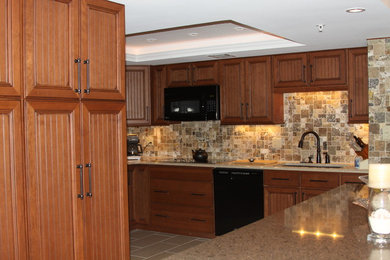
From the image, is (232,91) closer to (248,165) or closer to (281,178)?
(248,165)

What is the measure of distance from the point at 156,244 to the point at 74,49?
138 inches

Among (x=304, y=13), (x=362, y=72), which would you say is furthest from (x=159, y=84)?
(x=304, y=13)

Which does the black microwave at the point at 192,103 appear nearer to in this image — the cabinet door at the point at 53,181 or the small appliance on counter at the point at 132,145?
the small appliance on counter at the point at 132,145

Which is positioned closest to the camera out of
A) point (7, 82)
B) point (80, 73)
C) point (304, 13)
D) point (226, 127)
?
point (7, 82)

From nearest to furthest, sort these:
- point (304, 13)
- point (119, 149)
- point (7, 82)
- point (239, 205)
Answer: point (7, 82)
point (119, 149)
point (304, 13)
point (239, 205)

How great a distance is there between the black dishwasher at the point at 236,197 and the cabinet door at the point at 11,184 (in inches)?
139

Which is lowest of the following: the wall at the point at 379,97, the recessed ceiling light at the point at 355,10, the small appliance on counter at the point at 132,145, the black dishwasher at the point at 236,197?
the black dishwasher at the point at 236,197

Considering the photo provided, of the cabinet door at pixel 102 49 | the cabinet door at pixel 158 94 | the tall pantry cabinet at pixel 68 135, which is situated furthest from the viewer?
the cabinet door at pixel 158 94

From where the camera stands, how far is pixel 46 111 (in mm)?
2906

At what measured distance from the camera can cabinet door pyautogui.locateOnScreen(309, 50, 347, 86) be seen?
5.65 meters

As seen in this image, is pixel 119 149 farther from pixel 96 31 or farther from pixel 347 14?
pixel 347 14

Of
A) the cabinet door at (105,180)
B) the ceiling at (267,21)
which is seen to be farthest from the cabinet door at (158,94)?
the cabinet door at (105,180)

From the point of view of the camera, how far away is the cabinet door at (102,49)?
3135 mm

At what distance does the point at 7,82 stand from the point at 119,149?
97 cm
